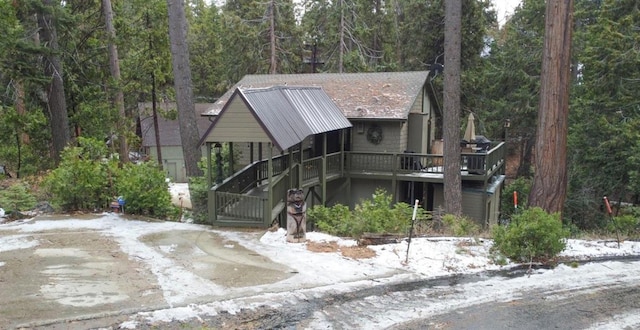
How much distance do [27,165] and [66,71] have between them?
4.09m

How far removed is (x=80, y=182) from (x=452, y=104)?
9.93 meters

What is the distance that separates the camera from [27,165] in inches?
703

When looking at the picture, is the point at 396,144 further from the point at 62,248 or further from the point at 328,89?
the point at 62,248

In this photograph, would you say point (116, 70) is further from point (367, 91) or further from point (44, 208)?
point (367, 91)

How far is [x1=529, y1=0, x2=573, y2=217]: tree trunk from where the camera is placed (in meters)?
10.2

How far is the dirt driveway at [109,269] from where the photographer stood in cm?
607

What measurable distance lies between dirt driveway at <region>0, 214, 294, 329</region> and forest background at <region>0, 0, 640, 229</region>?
7515mm

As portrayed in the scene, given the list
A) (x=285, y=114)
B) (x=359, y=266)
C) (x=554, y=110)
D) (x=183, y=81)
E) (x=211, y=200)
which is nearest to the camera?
(x=359, y=266)

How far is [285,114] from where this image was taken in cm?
1166

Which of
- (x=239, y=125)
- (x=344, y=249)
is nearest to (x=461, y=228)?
(x=344, y=249)

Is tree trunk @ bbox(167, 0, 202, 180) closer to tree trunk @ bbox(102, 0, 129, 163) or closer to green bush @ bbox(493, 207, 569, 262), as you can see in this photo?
tree trunk @ bbox(102, 0, 129, 163)

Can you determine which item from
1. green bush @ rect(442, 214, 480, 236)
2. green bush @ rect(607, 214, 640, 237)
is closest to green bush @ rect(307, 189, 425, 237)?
green bush @ rect(442, 214, 480, 236)

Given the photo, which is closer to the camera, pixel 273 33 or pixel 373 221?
pixel 373 221

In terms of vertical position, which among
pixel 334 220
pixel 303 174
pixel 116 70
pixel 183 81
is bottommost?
pixel 334 220
